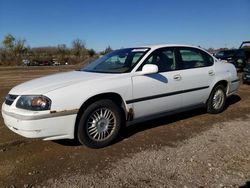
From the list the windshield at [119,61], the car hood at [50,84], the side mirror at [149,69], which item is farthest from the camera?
the windshield at [119,61]

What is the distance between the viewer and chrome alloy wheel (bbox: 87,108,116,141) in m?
4.85

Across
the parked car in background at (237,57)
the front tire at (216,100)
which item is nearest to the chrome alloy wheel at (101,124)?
the front tire at (216,100)

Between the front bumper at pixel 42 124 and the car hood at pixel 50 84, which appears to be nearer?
the front bumper at pixel 42 124

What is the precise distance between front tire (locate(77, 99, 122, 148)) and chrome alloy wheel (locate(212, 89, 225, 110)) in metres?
2.70

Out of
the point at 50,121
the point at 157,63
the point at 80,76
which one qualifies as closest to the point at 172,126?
the point at 157,63

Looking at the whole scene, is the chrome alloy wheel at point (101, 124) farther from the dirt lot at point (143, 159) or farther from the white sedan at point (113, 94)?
the dirt lot at point (143, 159)

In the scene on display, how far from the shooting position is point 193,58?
21.1 feet

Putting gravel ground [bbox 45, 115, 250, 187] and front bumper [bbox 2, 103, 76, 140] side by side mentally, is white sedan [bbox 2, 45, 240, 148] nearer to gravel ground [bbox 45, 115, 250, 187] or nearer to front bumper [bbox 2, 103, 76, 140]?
front bumper [bbox 2, 103, 76, 140]

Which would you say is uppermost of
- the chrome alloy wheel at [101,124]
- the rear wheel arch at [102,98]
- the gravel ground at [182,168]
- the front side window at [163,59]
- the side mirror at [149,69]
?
the front side window at [163,59]

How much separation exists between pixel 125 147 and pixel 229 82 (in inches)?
133

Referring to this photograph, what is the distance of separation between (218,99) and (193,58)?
1201mm

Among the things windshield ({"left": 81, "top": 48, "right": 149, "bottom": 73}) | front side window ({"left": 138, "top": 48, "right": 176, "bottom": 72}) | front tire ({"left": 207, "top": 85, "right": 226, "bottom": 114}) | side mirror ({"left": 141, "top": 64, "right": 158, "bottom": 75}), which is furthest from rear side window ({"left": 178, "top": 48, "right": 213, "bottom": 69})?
side mirror ({"left": 141, "top": 64, "right": 158, "bottom": 75})

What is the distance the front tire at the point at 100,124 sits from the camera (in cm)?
473

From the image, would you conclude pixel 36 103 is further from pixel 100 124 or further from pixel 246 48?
pixel 246 48
